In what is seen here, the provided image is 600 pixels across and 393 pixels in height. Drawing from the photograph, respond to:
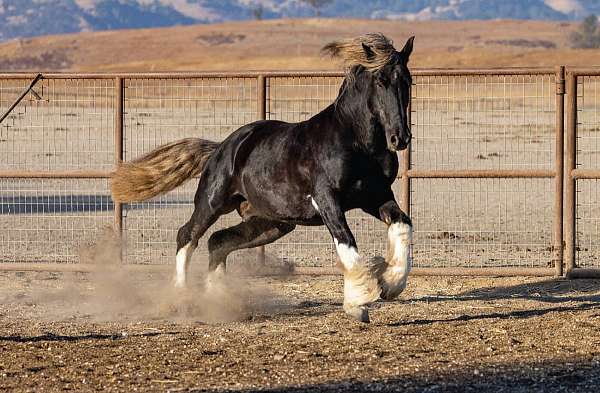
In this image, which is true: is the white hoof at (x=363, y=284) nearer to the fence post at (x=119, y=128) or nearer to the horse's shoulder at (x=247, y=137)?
the horse's shoulder at (x=247, y=137)

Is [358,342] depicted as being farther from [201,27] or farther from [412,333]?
[201,27]

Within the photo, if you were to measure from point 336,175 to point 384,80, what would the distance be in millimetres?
732

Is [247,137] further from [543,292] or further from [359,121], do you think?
[543,292]

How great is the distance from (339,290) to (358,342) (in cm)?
303

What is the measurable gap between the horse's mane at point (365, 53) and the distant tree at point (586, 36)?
103m

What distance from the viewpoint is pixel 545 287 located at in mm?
11156

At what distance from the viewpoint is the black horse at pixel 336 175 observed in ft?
27.6

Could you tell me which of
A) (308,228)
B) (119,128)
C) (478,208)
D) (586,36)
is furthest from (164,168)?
(586,36)

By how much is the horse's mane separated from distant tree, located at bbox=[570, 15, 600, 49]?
338ft

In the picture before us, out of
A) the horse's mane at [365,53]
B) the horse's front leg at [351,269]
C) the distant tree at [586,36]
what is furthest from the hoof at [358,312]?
the distant tree at [586,36]

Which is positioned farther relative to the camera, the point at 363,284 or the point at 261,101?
the point at 261,101

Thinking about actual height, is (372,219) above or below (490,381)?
above

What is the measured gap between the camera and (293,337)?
8320mm

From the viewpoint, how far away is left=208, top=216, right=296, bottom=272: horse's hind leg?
32.7 ft
